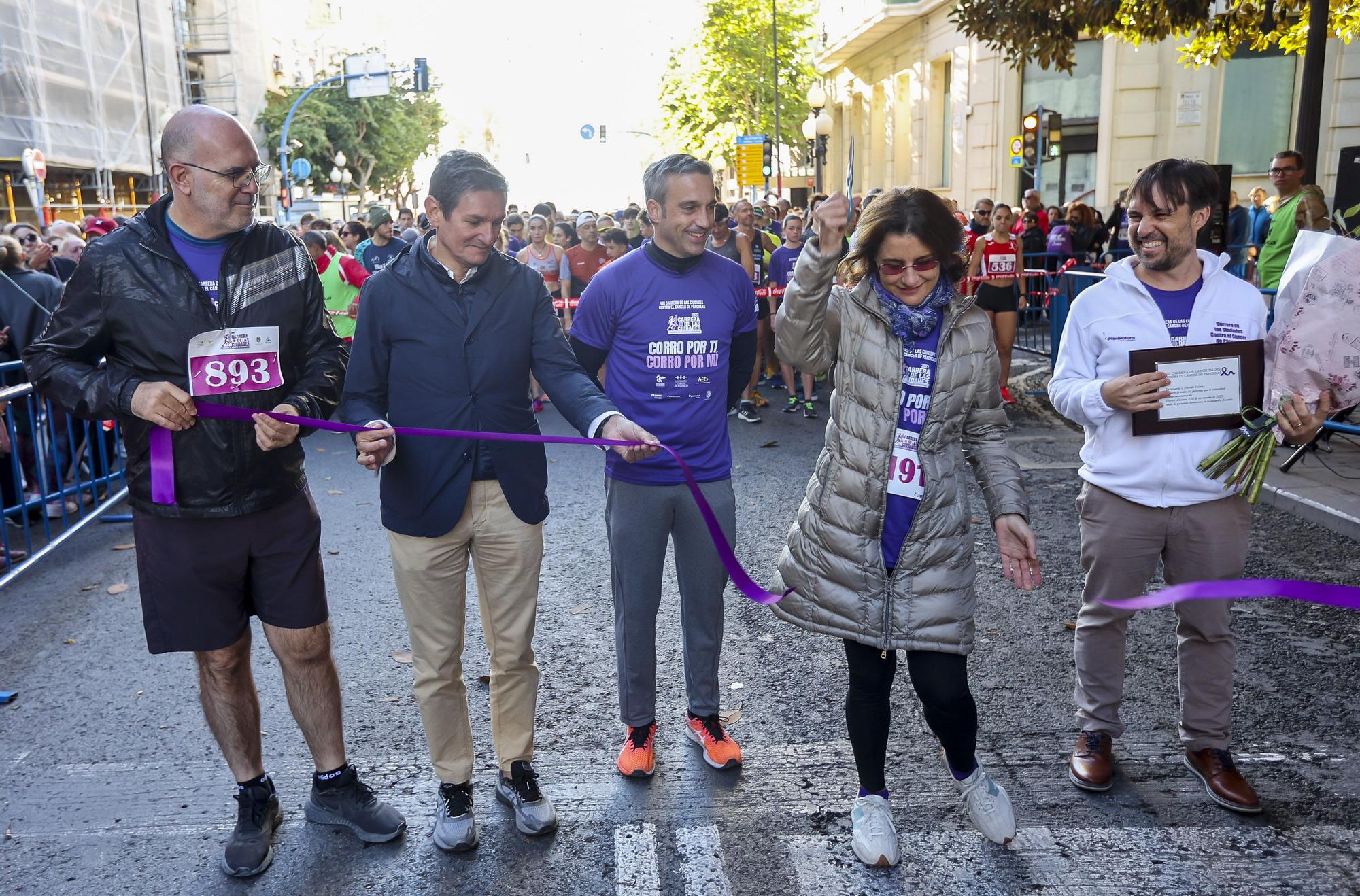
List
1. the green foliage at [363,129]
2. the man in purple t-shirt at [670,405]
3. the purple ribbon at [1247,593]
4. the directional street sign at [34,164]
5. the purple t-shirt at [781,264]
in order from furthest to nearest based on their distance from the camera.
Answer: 1. the green foliage at [363,129]
2. the directional street sign at [34,164]
3. the purple t-shirt at [781,264]
4. the man in purple t-shirt at [670,405]
5. the purple ribbon at [1247,593]

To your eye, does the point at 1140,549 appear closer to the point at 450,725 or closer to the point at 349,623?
the point at 450,725

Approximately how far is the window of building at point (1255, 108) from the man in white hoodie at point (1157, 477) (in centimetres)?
2045

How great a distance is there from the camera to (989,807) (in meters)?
3.39

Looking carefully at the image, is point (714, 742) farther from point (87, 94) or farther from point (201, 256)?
point (87, 94)

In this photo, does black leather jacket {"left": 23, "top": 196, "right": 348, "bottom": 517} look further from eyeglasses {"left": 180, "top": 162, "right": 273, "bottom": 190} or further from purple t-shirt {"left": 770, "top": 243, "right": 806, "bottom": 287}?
A: purple t-shirt {"left": 770, "top": 243, "right": 806, "bottom": 287}

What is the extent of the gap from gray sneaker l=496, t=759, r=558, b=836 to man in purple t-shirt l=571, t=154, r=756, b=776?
41 centimetres

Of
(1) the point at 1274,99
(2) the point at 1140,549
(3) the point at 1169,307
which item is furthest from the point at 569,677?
(1) the point at 1274,99

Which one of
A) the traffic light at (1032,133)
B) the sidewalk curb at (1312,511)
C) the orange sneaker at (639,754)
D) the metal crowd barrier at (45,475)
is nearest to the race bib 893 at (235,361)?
the orange sneaker at (639,754)

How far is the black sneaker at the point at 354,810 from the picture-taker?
11.7 feet

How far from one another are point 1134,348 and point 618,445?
1.70 metres

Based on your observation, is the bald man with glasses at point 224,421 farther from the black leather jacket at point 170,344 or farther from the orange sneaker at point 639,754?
the orange sneaker at point 639,754

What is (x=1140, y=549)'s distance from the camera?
3.72m

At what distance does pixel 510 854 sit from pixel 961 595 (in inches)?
62.9

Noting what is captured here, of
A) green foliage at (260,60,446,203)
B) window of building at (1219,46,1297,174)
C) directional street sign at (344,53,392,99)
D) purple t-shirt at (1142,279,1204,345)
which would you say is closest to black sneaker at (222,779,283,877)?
purple t-shirt at (1142,279,1204,345)
